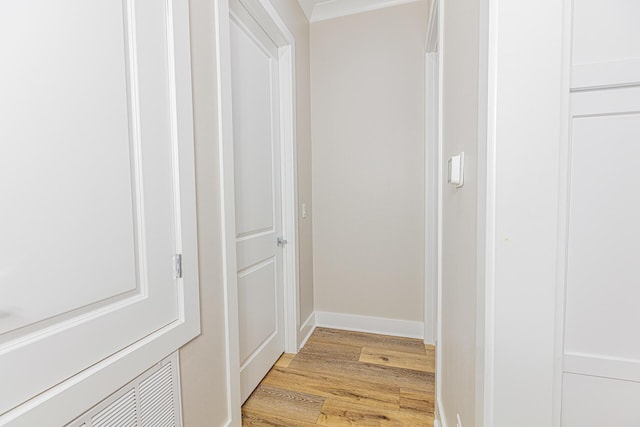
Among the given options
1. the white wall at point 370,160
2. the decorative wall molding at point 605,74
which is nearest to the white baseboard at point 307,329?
the white wall at point 370,160

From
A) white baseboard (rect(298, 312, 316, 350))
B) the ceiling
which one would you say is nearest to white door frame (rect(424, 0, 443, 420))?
the ceiling

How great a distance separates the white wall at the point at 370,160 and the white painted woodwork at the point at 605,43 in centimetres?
158

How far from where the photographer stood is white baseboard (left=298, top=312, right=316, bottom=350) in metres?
2.21

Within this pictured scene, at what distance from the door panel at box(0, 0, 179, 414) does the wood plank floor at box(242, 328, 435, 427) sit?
1.03 m

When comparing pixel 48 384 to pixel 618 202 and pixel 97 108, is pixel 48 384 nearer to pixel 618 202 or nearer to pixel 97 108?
pixel 97 108

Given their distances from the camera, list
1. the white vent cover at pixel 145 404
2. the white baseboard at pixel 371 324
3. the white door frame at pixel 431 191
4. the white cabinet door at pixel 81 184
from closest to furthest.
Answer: the white cabinet door at pixel 81 184
the white vent cover at pixel 145 404
the white door frame at pixel 431 191
the white baseboard at pixel 371 324

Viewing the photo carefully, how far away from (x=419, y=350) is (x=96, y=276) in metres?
2.13

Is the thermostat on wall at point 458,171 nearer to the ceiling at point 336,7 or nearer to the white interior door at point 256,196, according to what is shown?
the white interior door at point 256,196

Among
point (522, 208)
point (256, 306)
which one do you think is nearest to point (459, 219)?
point (522, 208)

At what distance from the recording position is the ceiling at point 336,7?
7.23 ft

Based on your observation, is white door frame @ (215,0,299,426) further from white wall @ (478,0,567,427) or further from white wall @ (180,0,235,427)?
white wall @ (478,0,567,427)

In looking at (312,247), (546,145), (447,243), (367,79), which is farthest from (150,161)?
(367,79)

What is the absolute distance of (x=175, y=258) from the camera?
3.28 ft

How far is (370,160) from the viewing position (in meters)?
2.35
